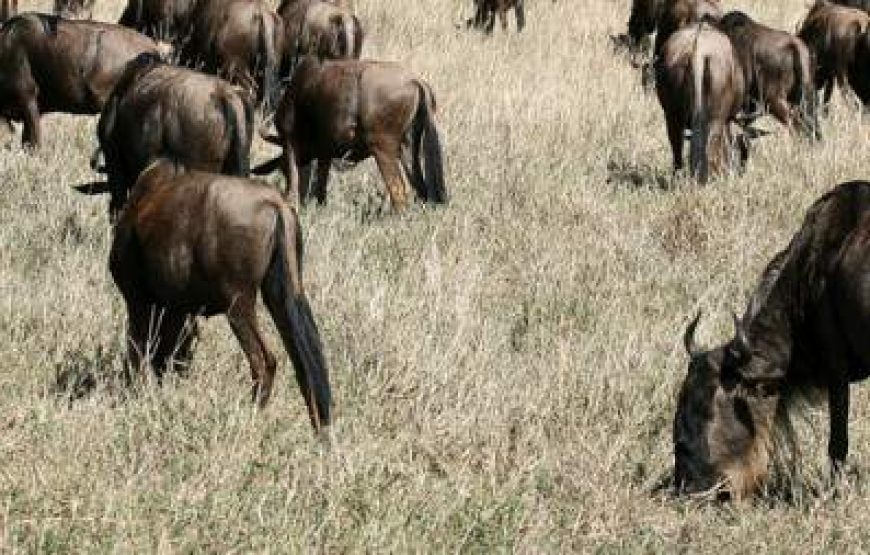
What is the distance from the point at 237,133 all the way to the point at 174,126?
0.39 metres

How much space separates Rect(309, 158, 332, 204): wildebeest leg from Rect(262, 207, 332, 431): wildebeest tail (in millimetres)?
4003

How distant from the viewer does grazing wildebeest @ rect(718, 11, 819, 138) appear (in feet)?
38.7

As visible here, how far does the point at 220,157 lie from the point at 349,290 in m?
1.26

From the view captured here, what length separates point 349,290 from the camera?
670 cm

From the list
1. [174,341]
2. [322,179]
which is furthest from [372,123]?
[174,341]

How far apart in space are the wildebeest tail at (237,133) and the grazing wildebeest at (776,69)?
560 centimetres

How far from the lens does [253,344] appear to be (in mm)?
5273

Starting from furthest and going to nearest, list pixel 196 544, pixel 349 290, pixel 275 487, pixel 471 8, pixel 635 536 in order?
pixel 471 8
pixel 349 290
pixel 635 536
pixel 275 487
pixel 196 544

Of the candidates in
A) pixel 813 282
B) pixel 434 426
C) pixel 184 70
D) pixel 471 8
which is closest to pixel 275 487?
pixel 434 426

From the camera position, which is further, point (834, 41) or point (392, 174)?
point (834, 41)

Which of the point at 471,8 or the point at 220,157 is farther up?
the point at 220,157

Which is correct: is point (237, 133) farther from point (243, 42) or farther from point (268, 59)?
point (243, 42)

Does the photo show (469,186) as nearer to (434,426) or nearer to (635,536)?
(434,426)

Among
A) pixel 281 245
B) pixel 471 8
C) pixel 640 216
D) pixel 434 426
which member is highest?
pixel 281 245
